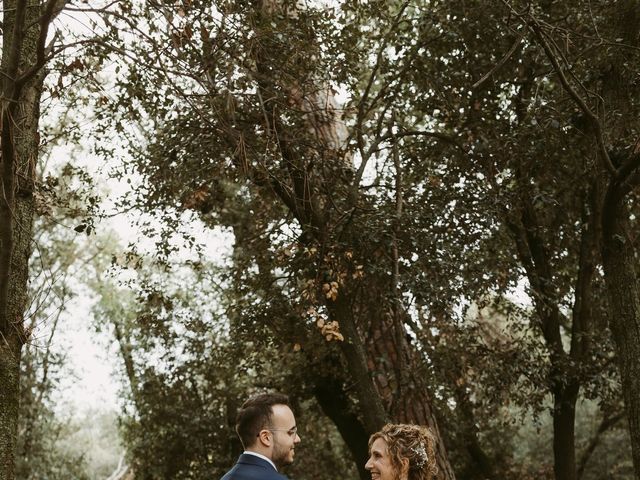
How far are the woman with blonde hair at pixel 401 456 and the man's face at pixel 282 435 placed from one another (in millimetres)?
865

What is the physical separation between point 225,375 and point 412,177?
7.02 m

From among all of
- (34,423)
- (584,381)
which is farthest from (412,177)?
(34,423)

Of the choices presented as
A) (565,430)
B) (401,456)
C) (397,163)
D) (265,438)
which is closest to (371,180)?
(397,163)

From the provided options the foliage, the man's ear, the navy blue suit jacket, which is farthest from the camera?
the foliage

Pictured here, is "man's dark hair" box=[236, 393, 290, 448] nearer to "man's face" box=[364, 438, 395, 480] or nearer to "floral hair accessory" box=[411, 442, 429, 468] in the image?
"man's face" box=[364, 438, 395, 480]

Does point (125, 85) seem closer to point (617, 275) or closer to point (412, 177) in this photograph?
point (412, 177)

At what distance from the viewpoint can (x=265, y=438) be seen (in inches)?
189

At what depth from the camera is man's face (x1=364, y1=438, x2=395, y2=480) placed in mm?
5523

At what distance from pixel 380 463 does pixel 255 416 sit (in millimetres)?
1200

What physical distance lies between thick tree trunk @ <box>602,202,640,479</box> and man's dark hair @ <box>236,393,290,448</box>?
17.8 feet

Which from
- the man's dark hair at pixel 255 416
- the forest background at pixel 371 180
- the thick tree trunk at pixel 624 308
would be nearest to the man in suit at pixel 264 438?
the man's dark hair at pixel 255 416

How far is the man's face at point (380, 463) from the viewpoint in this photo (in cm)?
552

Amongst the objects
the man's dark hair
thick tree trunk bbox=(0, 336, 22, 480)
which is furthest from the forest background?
the man's dark hair

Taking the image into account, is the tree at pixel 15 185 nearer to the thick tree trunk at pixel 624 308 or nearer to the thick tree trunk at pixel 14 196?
Result: the thick tree trunk at pixel 14 196
